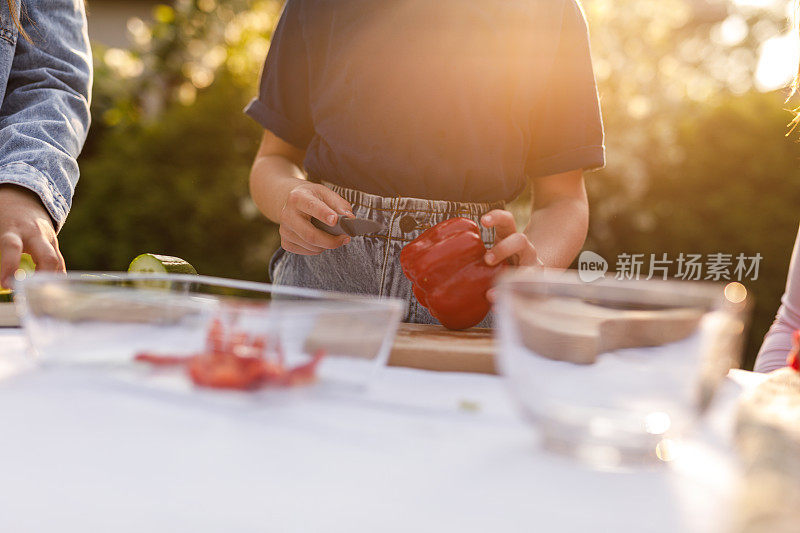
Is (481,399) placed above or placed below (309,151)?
below

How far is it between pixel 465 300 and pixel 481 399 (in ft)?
1.91

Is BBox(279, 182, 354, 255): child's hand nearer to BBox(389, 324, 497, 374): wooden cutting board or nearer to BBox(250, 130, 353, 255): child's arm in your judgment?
BBox(250, 130, 353, 255): child's arm

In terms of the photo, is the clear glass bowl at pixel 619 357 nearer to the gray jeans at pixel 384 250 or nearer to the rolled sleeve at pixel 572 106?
the gray jeans at pixel 384 250

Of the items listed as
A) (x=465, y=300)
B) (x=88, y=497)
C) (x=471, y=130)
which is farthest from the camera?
(x=471, y=130)

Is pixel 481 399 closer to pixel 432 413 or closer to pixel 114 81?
pixel 432 413

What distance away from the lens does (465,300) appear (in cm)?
152

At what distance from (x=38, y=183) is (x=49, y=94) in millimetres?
362

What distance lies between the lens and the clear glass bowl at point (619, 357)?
0.67m

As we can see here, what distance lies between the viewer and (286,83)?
6.69 feet

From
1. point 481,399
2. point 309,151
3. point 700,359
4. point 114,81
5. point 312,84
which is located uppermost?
point 114,81

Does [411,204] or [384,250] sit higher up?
[411,204]

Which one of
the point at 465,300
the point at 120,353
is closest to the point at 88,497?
the point at 120,353

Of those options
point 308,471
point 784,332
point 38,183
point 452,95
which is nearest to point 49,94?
point 38,183

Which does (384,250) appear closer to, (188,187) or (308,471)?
(308,471)
